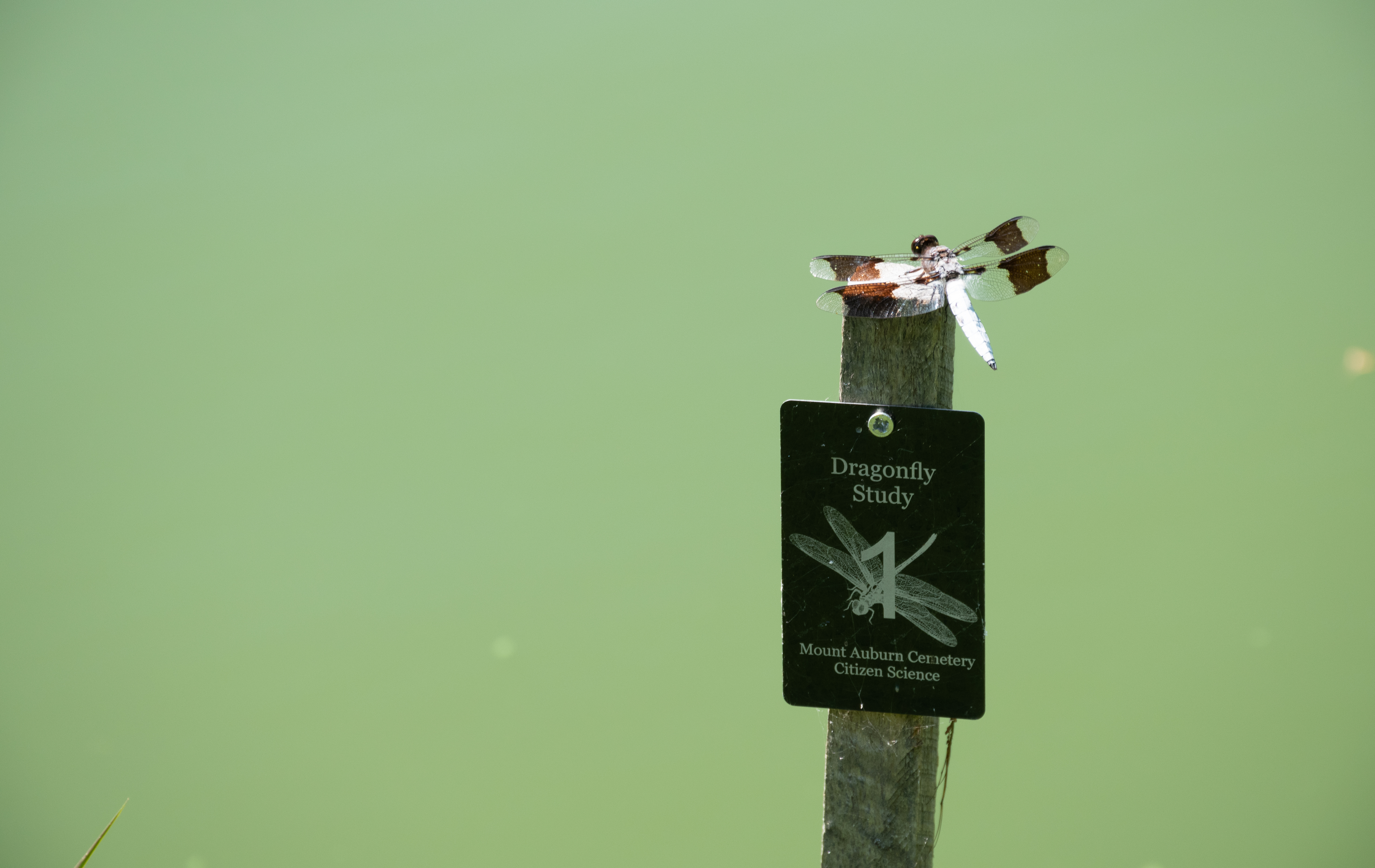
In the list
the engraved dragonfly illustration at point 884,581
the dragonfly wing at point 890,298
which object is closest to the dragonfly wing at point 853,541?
the engraved dragonfly illustration at point 884,581

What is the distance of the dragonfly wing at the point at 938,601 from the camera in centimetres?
75

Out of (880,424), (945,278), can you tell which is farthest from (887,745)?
(945,278)

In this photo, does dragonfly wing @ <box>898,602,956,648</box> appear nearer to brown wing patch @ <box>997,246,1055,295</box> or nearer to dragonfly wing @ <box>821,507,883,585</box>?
dragonfly wing @ <box>821,507,883,585</box>

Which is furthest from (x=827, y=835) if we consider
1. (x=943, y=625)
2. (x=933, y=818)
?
(x=943, y=625)

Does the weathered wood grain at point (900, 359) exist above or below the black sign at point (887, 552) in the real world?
above

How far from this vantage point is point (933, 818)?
0.81 m

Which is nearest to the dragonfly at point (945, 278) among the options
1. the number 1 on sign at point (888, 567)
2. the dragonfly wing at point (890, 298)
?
the dragonfly wing at point (890, 298)

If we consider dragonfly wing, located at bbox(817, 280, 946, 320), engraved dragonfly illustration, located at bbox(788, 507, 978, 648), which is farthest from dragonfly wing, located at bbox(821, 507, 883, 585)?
dragonfly wing, located at bbox(817, 280, 946, 320)

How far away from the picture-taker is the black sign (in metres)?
0.74

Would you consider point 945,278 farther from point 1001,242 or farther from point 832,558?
point 832,558

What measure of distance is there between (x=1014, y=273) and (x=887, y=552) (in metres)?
0.25

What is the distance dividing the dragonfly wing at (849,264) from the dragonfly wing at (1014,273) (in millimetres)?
50

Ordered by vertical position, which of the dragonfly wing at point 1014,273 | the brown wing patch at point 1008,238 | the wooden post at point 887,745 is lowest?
the wooden post at point 887,745

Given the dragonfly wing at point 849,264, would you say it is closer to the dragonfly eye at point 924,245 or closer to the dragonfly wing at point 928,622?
the dragonfly eye at point 924,245
